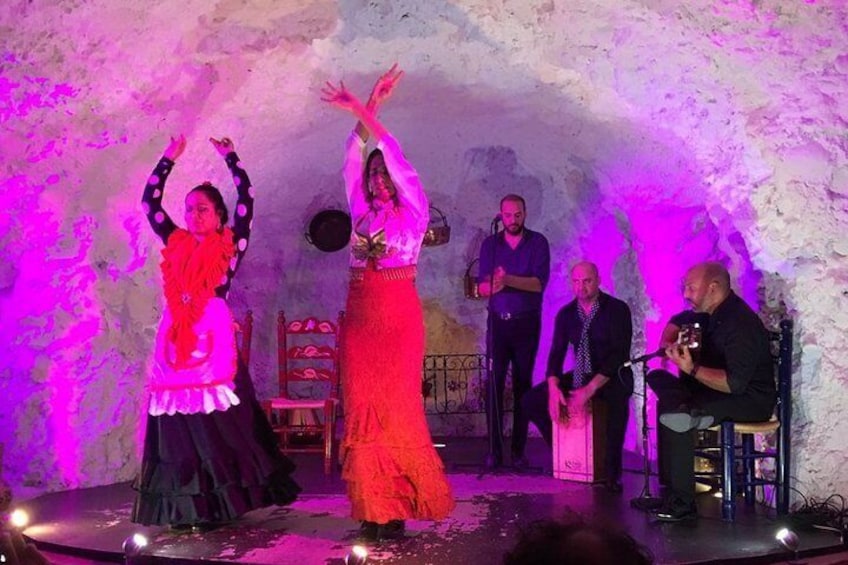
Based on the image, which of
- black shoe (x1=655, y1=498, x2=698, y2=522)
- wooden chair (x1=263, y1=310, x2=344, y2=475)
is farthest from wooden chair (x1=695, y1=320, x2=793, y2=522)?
wooden chair (x1=263, y1=310, x2=344, y2=475)

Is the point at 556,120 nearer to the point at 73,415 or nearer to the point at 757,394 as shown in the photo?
the point at 757,394

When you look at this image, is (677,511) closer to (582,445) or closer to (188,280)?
(582,445)

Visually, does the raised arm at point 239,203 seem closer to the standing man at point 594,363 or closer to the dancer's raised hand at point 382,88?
the dancer's raised hand at point 382,88

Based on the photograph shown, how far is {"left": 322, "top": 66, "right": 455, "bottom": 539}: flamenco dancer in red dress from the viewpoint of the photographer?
419 centimetres

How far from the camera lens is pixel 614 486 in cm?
545

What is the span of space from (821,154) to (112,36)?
3.67 m

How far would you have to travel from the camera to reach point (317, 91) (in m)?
5.77

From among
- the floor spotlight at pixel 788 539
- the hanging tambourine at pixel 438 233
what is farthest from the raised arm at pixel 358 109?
the hanging tambourine at pixel 438 233

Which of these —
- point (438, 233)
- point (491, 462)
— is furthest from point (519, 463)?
point (438, 233)

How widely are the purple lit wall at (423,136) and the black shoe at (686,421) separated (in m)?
0.68

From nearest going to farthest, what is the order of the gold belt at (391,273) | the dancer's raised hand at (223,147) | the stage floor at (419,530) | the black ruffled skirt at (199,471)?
the stage floor at (419,530)
the gold belt at (391,273)
the black ruffled skirt at (199,471)
the dancer's raised hand at (223,147)

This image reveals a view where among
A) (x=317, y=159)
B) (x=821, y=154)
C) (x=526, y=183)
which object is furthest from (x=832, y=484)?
(x=317, y=159)

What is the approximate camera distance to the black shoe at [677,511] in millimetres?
4629

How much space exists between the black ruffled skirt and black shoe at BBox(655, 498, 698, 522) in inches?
Answer: 78.1
